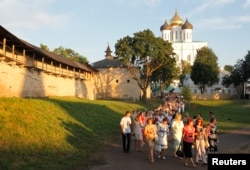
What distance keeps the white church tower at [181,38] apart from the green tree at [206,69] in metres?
36.9

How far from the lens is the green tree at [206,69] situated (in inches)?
2945

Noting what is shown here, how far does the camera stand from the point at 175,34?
4638 inches

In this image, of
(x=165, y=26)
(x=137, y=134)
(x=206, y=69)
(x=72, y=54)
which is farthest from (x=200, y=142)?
(x=165, y=26)

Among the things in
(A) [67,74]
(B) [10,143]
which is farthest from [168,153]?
(A) [67,74]

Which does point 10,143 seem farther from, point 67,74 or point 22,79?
point 67,74

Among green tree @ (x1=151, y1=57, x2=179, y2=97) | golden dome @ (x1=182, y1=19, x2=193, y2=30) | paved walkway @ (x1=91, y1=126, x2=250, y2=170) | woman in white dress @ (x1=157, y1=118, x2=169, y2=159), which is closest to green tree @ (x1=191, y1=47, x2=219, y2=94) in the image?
green tree @ (x1=151, y1=57, x2=179, y2=97)

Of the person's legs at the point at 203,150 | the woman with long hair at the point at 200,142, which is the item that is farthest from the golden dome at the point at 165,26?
the person's legs at the point at 203,150

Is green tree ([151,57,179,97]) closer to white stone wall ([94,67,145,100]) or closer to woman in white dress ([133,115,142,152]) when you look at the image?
white stone wall ([94,67,145,100])

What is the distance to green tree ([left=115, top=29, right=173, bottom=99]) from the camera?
5126 cm

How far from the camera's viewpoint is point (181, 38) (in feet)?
383

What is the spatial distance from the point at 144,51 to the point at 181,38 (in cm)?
6844

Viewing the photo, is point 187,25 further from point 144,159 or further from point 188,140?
point 188,140

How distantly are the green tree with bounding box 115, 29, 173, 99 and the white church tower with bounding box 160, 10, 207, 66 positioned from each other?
201 ft

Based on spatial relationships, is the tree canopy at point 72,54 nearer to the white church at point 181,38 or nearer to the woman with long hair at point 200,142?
the white church at point 181,38
